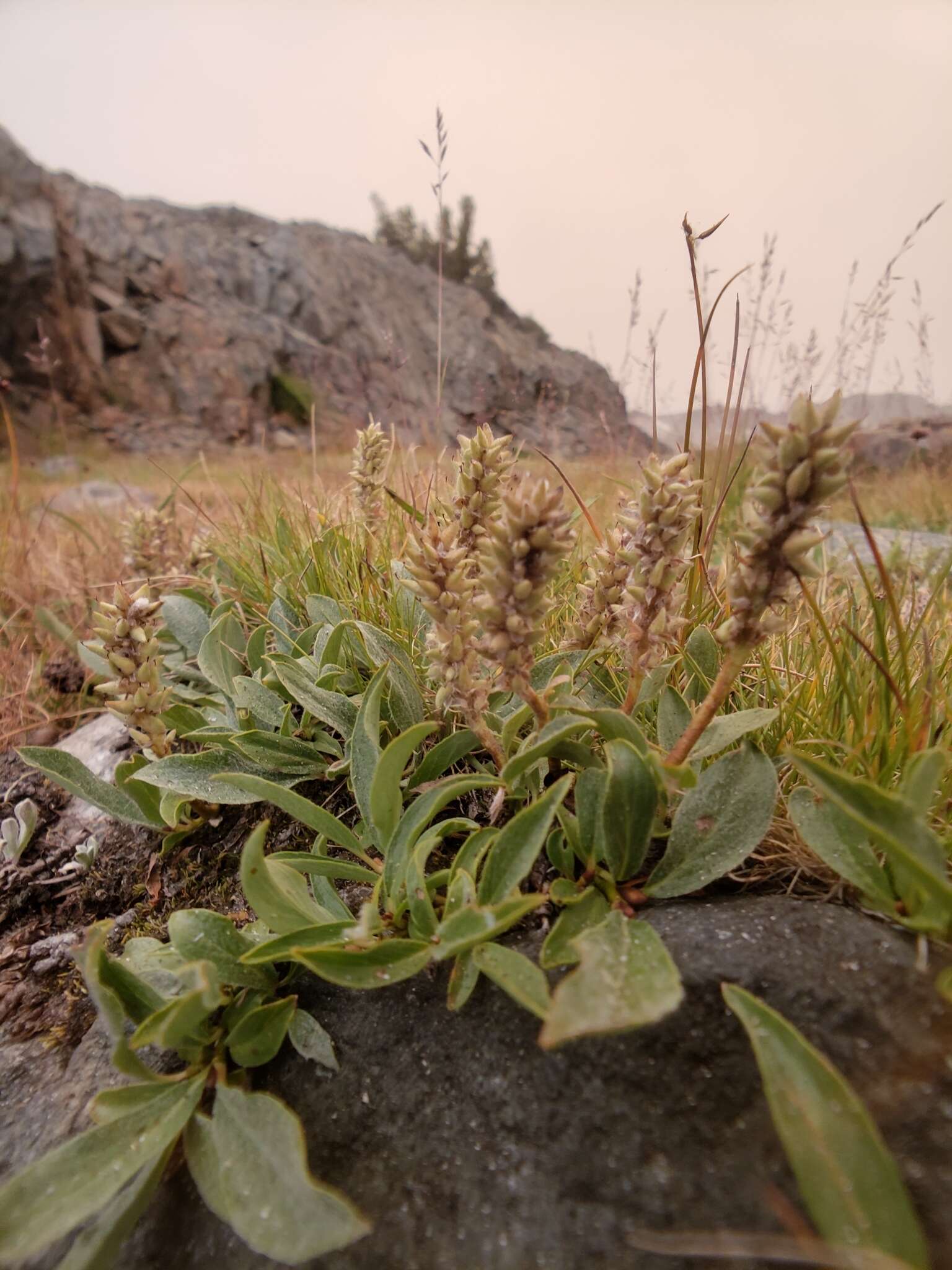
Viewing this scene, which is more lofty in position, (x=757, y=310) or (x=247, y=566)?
(x=757, y=310)

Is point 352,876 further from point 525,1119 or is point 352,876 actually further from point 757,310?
point 757,310

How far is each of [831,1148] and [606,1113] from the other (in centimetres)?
25

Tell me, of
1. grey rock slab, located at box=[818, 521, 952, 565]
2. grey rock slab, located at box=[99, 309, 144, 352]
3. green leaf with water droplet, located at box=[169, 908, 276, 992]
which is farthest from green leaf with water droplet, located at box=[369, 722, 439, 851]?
grey rock slab, located at box=[99, 309, 144, 352]

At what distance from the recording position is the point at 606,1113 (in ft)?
2.72

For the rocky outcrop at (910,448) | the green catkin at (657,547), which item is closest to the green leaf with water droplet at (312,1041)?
the green catkin at (657,547)

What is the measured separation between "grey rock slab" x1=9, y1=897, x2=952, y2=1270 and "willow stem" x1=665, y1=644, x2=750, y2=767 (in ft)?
0.75

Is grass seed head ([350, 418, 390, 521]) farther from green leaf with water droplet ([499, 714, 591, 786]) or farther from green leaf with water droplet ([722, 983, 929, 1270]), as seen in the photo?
green leaf with water droplet ([722, 983, 929, 1270])

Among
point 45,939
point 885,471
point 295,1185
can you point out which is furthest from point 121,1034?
point 885,471

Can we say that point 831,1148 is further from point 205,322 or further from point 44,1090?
point 205,322

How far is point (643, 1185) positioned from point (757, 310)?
3.45 metres

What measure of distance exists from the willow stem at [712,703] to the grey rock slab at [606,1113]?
0.23m

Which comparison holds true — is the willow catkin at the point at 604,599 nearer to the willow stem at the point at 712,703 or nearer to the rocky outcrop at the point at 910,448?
the willow stem at the point at 712,703

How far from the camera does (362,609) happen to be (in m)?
1.85

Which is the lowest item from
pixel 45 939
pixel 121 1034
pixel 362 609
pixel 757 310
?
pixel 45 939
